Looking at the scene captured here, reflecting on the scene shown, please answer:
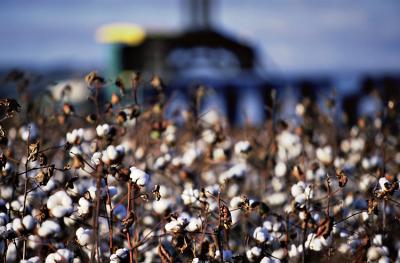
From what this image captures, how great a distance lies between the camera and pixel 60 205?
6.49 ft

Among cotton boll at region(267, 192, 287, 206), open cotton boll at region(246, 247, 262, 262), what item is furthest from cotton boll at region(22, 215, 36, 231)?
cotton boll at region(267, 192, 287, 206)

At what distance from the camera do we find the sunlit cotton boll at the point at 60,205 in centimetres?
190

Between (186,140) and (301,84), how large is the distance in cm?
666

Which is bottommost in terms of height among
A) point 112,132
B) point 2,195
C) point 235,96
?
point 235,96

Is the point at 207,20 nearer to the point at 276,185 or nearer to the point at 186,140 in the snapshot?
the point at 186,140

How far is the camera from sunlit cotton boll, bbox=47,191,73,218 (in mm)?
1904

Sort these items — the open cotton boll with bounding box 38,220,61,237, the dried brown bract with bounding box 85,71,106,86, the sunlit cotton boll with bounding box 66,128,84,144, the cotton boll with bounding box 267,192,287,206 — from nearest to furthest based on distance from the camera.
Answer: the open cotton boll with bounding box 38,220,61,237 → the sunlit cotton boll with bounding box 66,128,84,144 → the dried brown bract with bounding box 85,71,106,86 → the cotton boll with bounding box 267,192,287,206

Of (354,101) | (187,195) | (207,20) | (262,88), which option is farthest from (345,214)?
(207,20)

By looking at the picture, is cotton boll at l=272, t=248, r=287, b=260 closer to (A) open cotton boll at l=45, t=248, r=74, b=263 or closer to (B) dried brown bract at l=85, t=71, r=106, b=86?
(A) open cotton boll at l=45, t=248, r=74, b=263

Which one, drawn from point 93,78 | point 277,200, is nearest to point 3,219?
point 93,78

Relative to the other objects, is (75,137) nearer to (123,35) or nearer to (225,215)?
(225,215)

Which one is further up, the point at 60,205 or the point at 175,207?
the point at 60,205

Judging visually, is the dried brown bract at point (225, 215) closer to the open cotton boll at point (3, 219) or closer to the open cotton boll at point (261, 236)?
the open cotton boll at point (261, 236)

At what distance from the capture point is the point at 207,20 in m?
13.6
